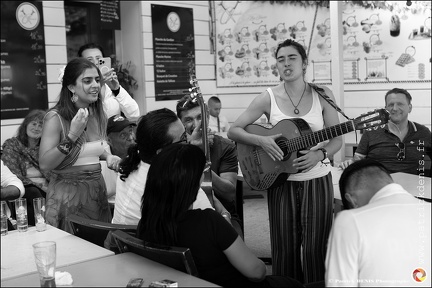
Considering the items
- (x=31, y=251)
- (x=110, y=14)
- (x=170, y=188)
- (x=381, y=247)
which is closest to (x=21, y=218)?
(x=31, y=251)

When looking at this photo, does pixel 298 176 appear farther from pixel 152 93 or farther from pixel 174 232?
pixel 152 93

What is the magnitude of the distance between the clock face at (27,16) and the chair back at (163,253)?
502 cm

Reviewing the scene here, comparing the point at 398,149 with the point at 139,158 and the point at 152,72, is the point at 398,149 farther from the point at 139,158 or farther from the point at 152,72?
the point at 152,72

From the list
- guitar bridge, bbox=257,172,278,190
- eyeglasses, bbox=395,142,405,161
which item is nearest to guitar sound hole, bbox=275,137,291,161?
guitar bridge, bbox=257,172,278,190

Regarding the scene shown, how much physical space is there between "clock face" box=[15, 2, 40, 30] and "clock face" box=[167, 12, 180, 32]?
2.19m

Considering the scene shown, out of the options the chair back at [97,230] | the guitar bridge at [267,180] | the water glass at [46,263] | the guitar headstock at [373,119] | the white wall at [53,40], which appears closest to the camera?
the water glass at [46,263]

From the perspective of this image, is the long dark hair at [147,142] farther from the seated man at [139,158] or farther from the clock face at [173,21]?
the clock face at [173,21]

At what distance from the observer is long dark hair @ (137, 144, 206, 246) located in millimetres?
1947

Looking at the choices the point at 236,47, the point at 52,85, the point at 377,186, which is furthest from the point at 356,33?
the point at 377,186

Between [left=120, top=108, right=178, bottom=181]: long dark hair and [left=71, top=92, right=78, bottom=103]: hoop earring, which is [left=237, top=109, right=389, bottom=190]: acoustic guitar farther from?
[left=71, top=92, right=78, bottom=103]: hoop earring

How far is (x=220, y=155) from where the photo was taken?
351 cm

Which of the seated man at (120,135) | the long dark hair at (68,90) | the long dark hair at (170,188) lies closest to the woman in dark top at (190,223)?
the long dark hair at (170,188)

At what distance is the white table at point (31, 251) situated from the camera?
200 cm

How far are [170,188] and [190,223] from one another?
0.16 meters
